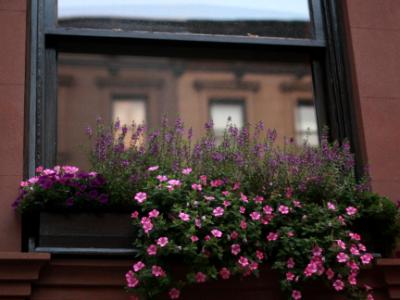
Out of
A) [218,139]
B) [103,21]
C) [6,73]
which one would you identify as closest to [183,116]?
[218,139]

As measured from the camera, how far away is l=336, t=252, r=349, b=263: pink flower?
19.1 ft

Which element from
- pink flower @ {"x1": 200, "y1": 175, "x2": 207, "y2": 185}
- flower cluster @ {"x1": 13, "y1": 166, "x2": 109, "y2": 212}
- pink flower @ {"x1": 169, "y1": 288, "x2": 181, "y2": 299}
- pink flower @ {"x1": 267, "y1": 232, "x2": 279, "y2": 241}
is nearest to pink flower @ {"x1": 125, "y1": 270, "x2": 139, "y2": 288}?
pink flower @ {"x1": 169, "y1": 288, "x2": 181, "y2": 299}

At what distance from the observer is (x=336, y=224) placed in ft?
19.6

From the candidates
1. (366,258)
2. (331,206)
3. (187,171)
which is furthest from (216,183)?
(366,258)

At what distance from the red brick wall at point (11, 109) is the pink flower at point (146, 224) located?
3.07 feet

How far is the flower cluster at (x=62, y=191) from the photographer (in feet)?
19.6

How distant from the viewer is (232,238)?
5785 millimetres

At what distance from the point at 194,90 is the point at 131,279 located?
7.69ft

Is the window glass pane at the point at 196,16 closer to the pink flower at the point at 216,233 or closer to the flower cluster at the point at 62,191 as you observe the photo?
the flower cluster at the point at 62,191

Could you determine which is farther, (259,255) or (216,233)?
(259,255)

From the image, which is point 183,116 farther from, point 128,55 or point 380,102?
point 380,102

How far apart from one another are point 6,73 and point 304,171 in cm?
239

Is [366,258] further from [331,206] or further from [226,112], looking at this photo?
[226,112]

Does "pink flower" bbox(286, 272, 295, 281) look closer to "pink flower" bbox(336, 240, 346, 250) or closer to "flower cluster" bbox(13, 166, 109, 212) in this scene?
"pink flower" bbox(336, 240, 346, 250)
